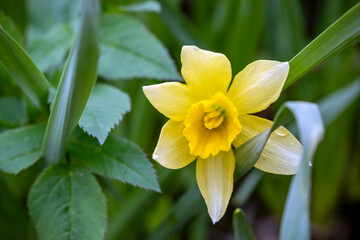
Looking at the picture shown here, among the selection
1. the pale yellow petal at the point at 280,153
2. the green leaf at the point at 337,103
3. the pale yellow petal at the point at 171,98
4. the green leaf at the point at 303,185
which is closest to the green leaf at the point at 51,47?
the pale yellow petal at the point at 171,98

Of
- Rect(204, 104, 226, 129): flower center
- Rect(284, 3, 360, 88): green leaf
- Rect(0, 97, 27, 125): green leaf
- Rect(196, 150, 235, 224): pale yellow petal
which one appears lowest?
Rect(0, 97, 27, 125): green leaf

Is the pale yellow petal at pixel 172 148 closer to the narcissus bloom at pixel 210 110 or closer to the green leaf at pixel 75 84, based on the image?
the narcissus bloom at pixel 210 110

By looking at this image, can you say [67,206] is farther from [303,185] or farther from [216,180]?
[303,185]

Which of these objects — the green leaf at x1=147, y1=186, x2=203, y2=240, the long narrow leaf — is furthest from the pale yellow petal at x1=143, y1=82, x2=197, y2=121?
the long narrow leaf

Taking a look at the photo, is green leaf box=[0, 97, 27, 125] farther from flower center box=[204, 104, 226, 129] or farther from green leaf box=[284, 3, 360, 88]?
green leaf box=[284, 3, 360, 88]

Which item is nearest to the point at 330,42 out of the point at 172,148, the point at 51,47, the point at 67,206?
the point at 172,148

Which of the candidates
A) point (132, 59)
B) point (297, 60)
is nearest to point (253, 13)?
point (132, 59)
